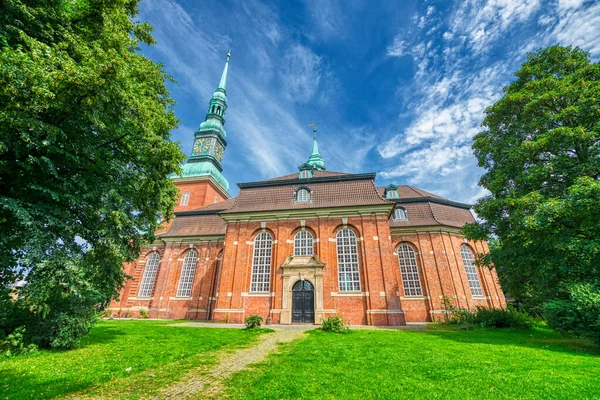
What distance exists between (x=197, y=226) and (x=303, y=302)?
13897 mm

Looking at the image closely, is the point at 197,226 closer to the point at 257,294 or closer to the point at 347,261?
the point at 257,294

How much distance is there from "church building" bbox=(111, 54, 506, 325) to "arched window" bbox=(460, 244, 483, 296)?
9 cm

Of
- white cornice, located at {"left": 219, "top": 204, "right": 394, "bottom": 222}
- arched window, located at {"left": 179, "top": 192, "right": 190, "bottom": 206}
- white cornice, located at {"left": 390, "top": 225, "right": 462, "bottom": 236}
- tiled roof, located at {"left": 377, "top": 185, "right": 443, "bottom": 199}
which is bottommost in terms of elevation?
white cornice, located at {"left": 390, "top": 225, "right": 462, "bottom": 236}

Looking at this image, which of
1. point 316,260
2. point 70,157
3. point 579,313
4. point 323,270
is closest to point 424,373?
point 579,313

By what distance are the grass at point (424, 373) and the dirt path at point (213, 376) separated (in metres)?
0.36

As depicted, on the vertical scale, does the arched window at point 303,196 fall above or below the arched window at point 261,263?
above

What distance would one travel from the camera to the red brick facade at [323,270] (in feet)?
55.9

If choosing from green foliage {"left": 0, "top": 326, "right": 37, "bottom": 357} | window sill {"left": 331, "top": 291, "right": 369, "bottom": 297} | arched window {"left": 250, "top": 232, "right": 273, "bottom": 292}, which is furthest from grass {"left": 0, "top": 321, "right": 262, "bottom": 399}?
window sill {"left": 331, "top": 291, "right": 369, "bottom": 297}

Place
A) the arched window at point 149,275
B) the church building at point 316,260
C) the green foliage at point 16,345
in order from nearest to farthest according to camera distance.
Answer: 1. the green foliage at point 16,345
2. the church building at point 316,260
3. the arched window at point 149,275

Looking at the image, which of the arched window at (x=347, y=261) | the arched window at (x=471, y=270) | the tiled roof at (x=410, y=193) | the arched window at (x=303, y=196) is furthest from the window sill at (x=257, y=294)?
the arched window at (x=471, y=270)

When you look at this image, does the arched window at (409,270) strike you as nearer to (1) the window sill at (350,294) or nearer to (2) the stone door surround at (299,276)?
(1) the window sill at (350,294)

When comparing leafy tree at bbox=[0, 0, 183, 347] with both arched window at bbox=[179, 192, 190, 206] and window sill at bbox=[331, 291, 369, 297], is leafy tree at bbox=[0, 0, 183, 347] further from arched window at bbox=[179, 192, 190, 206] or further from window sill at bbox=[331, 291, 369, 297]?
arched window at bbox=[179, 192, 190, 206]

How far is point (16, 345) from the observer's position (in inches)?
283

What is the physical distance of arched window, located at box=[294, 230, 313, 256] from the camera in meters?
19.0
